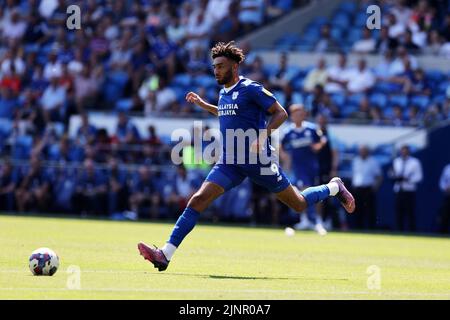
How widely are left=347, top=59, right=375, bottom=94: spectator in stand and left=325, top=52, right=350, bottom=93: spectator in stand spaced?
21 cm

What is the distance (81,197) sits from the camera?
29016mm

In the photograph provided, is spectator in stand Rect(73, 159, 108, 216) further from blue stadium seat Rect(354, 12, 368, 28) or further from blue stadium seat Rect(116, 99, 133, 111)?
blue stadium seat Rect(354, 12, 368, 28)

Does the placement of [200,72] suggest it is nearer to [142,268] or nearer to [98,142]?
[98,142]

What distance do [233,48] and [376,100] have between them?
14678 mm

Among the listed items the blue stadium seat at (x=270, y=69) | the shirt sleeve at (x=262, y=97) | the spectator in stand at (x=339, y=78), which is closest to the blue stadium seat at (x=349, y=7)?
the blue stadium seat at (x=270, y=69)

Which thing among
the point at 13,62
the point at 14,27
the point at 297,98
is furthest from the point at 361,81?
the point at 14,27

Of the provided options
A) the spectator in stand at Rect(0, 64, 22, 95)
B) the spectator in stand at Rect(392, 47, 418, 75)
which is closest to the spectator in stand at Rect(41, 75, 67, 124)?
the spectator in stand at Rect(0, 64, 22, 95)

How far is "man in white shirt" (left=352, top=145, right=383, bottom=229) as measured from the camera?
2634 cm

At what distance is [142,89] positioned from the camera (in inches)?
1232

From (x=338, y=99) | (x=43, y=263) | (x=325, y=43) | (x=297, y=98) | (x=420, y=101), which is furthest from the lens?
(x=325, y=43)

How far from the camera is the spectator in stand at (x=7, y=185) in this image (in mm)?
29531

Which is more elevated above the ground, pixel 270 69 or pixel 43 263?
pixel 270 69

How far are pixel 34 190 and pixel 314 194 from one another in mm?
15651

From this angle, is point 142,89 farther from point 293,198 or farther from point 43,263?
point 43,263
